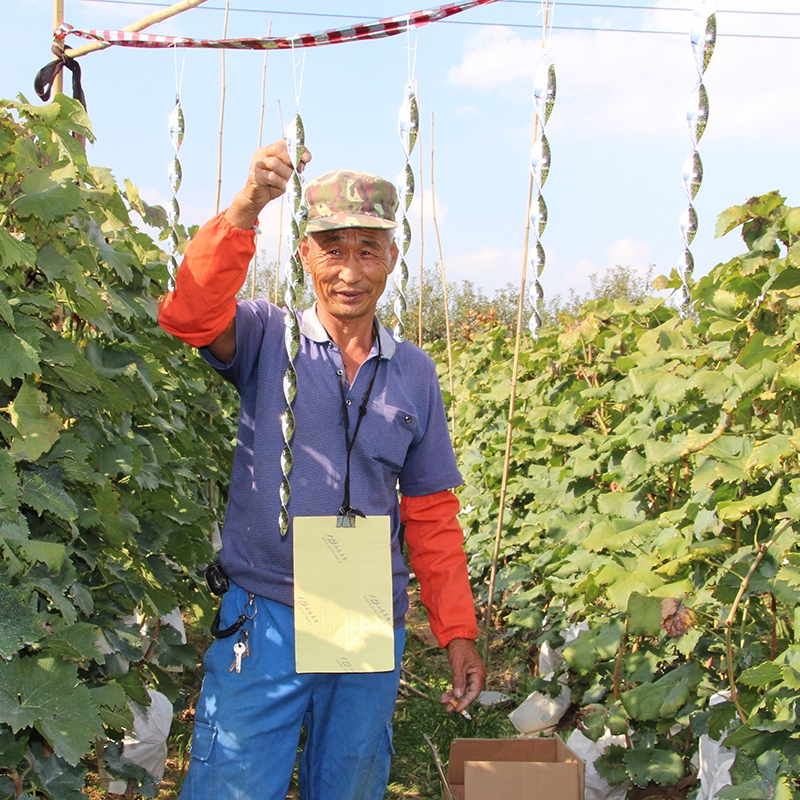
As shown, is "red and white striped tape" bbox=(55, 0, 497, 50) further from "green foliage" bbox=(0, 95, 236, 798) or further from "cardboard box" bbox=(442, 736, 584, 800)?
"cardboard box" bbox=(442, 736, 584, 800)

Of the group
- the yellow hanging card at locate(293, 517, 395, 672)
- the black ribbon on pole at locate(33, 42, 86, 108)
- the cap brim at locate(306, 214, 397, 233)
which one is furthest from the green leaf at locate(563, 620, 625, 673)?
the black ribbon on pole at locate(33, 42, 86, 108)

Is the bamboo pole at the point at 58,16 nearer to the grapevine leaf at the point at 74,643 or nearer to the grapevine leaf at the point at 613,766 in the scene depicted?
the grapevine leaf at the point at 74,643

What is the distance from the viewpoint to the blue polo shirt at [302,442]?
2.08 metres

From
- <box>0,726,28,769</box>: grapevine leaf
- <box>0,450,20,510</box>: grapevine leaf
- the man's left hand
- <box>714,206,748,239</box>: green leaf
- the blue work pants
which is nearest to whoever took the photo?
<box>0,450,20,510</box>: grapevine leaf

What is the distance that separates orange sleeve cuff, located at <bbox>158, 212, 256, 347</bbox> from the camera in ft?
5.97

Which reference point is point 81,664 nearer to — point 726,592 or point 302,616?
point 302,616

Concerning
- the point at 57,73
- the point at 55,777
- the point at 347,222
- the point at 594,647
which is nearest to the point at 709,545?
the point at 594,647

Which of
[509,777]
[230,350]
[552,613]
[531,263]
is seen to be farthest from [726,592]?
[552,613]

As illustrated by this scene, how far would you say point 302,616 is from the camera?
6.63ft

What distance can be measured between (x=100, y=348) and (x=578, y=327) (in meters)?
2.39

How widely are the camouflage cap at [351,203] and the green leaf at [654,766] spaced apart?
1.71 metres

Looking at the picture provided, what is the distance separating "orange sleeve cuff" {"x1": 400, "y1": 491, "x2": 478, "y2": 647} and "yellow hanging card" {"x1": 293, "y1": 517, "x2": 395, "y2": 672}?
0.27 metres

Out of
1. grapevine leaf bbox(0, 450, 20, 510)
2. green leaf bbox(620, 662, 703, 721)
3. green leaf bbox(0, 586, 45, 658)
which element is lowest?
green leaf bbox(620, 662, 703, 721)

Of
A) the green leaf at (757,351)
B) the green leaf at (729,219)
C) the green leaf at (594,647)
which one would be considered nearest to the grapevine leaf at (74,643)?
the green leaf at (594,647)
